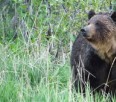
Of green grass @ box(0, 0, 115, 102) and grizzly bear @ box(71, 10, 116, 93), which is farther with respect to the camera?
grizzly bear @ box(71, 10, 116, 93)

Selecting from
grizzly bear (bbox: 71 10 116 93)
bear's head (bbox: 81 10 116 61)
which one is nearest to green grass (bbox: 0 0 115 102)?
grizzly bear (bbox: 71 10 116 93)

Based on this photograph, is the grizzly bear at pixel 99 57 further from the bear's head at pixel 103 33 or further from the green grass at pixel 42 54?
the green grass at pixel 42 54

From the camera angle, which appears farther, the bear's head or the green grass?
the bear's head

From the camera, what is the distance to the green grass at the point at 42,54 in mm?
6039

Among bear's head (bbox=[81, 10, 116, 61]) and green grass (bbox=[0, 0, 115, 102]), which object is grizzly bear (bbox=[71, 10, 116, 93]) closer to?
bear's head (bbox=[81, 10, 116, 61])

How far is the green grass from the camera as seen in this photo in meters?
6.04

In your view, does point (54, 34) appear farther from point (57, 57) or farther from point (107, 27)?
point (107, 27)

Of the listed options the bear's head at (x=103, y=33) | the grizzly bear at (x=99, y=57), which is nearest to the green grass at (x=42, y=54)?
the grizzly bear at (x=99, y=57)

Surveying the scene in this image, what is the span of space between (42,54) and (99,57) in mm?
1459

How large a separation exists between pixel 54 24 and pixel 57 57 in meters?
0.61

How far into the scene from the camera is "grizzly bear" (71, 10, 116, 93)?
6.44 meters

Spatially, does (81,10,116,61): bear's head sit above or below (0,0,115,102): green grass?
above

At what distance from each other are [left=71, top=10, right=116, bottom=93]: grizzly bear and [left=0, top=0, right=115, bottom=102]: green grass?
225 mm

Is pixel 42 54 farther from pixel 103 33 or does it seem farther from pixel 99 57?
pixel 103 33
